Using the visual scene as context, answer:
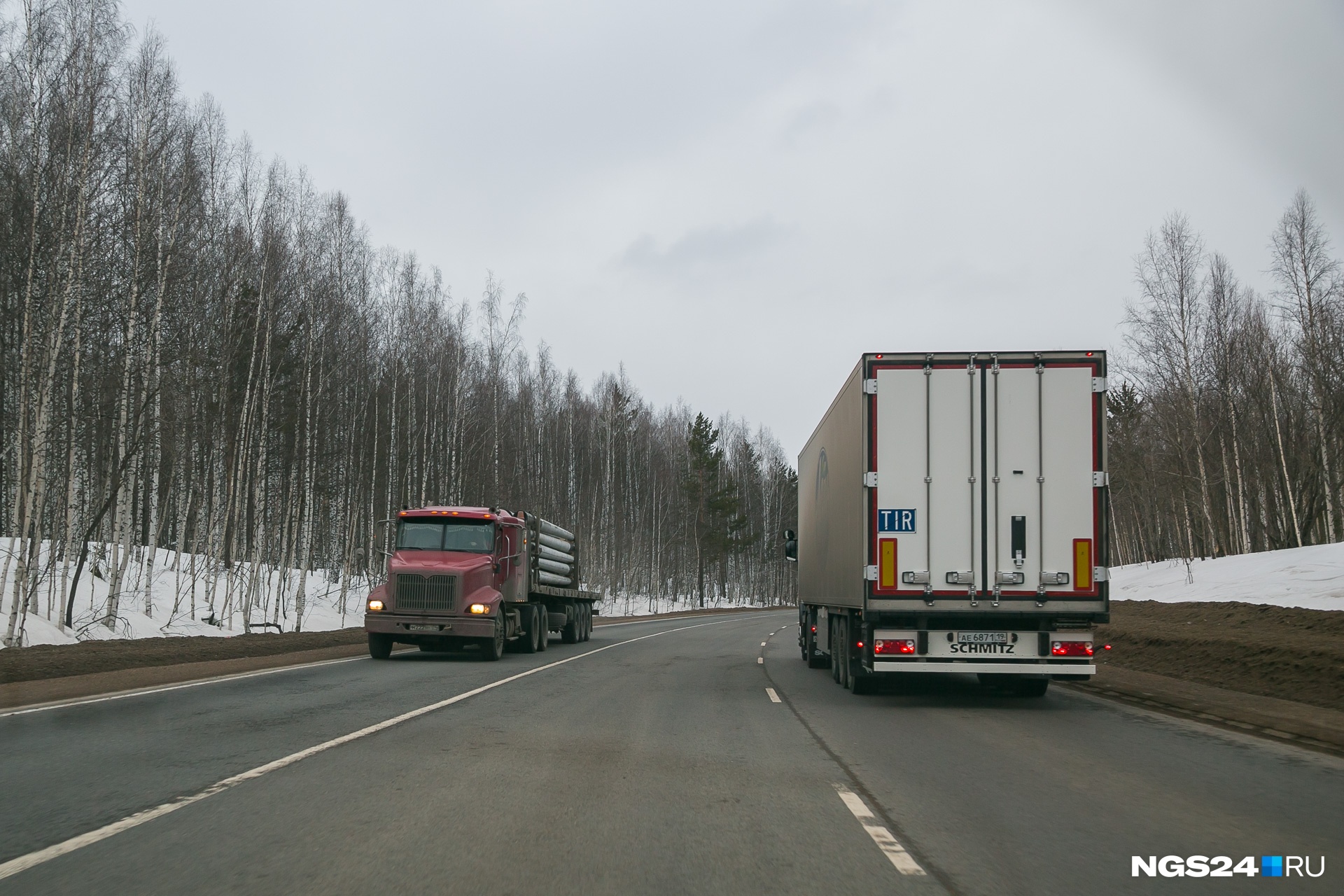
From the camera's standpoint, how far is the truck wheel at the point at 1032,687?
44.9ft

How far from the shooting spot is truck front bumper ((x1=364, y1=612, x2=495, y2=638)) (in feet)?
62.5

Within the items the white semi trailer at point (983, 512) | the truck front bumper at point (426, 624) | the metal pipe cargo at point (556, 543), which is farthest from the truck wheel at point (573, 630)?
the white semi trailer at point (983, 512)

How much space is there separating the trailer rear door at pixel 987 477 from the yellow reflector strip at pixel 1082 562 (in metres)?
0.01

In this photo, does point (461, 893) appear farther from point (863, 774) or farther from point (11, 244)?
point (11, 244)

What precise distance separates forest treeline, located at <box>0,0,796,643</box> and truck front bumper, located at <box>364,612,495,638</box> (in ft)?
11.4

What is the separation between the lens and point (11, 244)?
1920 centimetres

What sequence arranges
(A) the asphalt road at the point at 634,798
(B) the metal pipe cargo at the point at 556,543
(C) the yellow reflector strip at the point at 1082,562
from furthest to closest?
1. (B) the metal pipe cargo at the point at 556,543
2. (C) the yellow reflector strip at the point at 1082,562
3. (A) the asphalt road at the point at 634,798

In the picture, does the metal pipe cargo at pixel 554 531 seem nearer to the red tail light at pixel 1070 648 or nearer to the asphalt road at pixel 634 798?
the asphalt road at pixel 634 798

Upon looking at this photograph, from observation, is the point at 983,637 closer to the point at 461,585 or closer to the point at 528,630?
the point at 461,585

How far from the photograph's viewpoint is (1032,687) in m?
13.9

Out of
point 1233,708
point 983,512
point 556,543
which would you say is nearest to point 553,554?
point 556,543

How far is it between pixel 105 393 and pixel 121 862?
850 inches

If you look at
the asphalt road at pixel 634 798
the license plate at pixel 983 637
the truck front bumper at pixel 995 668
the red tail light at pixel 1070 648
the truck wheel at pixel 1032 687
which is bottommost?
the truck wheel at pixel 1032 687

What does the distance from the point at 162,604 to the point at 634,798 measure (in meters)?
29.1
